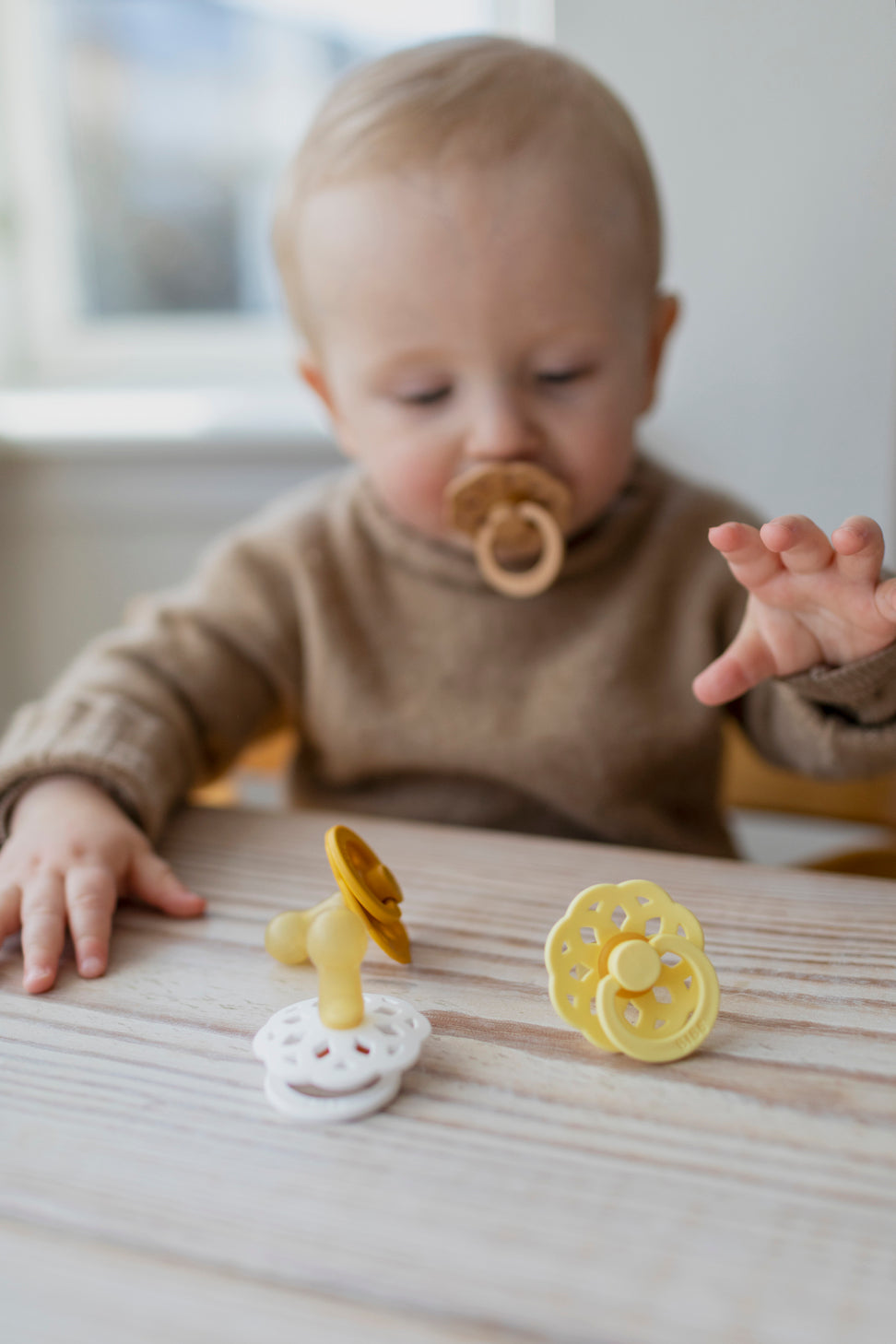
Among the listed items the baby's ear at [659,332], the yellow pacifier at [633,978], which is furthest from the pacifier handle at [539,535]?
the yellow pacifier at [633,978]

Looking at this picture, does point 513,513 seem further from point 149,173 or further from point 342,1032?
point 149,173

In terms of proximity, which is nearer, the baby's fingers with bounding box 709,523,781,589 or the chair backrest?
the baby's fingers with bounding box 709,523,781,589

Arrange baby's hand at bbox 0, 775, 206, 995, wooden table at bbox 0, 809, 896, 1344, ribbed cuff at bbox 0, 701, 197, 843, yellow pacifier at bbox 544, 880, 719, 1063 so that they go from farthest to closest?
ribbed cuff at bbox 0, 701, 197, 843 < baby's hand at bbox 0, 775, 206, 995 < yellow pacifier at bbox 544, 880, 719, 1063 < wooden table at bbox 0, 809, 896, 1344

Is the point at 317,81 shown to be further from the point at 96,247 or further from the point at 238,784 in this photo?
the point at 238,784

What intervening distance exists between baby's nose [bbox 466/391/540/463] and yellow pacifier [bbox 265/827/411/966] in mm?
297

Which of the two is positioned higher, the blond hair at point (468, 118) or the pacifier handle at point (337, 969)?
the blond hair at point (468, 118)

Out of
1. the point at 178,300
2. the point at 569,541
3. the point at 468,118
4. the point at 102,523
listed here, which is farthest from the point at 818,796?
the point at 178,300

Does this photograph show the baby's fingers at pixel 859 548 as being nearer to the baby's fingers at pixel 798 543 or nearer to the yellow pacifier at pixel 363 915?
the baby's fingers at pixel 798 543

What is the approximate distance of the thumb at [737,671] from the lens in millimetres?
A: 518

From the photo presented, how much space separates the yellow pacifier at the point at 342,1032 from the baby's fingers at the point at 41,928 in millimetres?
121

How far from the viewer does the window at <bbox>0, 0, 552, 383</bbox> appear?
1429 mm

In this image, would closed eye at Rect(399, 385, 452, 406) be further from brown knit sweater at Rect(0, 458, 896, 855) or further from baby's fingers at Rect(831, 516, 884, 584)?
baby's fingers at Rect(831, 516, 884, 584)

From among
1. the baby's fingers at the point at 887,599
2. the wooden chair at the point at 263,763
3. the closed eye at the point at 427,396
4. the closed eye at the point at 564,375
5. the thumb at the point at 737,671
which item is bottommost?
the wooden chair at the point at 263,763

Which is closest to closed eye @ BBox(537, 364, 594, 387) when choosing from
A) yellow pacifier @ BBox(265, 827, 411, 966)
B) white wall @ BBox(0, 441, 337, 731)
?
yellow pacifier @ BBox(265, 827, 411, 966)
